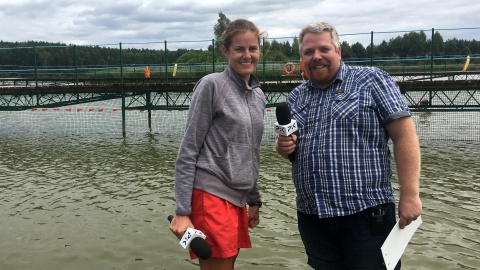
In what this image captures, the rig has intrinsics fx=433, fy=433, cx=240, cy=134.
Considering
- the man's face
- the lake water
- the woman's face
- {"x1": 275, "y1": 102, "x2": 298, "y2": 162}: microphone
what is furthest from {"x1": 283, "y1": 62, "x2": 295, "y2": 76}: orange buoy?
{"x1": 275, "y1": 102, "x2": 298, "y2": 162}: microphone

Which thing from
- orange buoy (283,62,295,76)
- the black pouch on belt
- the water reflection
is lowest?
the water reflection

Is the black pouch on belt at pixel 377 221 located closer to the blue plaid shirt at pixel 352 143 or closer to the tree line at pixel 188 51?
the blue plaid shirt at pixel 352 143

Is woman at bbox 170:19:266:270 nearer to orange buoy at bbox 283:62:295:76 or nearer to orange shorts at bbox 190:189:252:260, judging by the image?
orange shorts at bbox 190:189:252:260

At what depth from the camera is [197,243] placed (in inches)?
88.4

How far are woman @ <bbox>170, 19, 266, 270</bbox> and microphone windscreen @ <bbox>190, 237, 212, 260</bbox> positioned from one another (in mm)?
148

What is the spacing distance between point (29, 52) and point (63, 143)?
690cm

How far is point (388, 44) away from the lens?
15.9 m

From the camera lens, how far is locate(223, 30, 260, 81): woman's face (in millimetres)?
2469

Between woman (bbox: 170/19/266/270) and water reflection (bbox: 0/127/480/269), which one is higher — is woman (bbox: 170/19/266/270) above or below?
above

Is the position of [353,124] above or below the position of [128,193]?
above

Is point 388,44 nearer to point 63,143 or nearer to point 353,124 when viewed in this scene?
point 63,143

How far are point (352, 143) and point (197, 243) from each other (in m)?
0.95

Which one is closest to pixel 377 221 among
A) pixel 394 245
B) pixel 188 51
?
pixel 394 245

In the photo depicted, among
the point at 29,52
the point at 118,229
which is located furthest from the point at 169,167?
the point at 29,52
